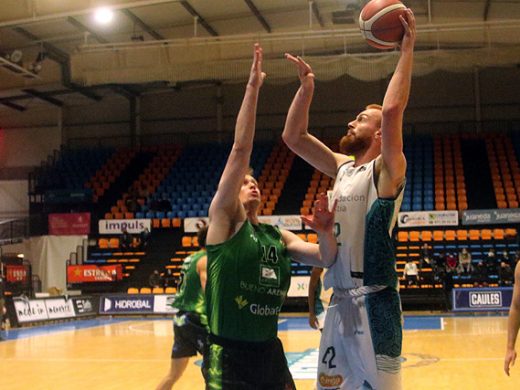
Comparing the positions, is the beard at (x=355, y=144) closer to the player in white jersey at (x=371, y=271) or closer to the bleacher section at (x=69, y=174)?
the player in white jersey at (x=371, y=271)

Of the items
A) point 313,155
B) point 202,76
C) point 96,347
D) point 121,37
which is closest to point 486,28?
point 202,76

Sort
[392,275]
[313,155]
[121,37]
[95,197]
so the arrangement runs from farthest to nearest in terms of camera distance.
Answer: [95,197], [121,37], [313,155], [392,275]

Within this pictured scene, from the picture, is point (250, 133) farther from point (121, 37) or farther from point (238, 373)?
point (121, 37)

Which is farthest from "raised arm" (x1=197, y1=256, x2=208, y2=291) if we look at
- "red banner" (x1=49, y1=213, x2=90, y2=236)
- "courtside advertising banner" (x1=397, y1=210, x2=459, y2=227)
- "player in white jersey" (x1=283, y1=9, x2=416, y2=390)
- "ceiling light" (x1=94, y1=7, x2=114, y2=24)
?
"red banner" (x1=49, y1=213, x2=90, y2=236)

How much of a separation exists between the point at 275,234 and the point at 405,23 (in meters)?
1.26

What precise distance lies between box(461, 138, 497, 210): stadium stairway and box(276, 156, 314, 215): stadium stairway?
18.1 ft

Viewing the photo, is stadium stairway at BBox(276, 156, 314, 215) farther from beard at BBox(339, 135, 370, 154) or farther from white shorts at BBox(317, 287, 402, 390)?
white shorts at BBox(317, 287, 402, 390)

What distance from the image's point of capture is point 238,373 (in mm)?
3811

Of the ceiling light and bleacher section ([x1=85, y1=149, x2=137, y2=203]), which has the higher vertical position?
the ceiling light

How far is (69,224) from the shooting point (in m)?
26.4

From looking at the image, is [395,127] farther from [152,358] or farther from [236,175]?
[152,358]

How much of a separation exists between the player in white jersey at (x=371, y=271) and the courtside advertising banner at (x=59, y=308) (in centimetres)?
1704

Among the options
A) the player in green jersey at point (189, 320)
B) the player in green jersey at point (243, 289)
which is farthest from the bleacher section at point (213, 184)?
the player in green jersey at point (243, 289)

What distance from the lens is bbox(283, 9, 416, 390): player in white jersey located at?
3.66 m
